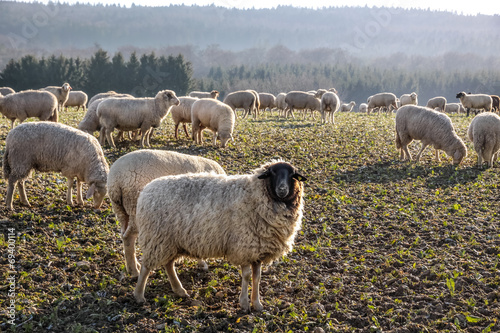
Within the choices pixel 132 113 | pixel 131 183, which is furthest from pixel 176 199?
pixel 132 113

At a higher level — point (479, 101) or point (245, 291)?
point (479, 101)

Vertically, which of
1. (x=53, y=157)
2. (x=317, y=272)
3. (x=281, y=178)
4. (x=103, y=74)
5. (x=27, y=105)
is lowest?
(x=317, y=272)

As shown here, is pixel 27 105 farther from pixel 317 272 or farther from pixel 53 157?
pixel 317 272

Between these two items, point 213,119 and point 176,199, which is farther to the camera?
point 213,119

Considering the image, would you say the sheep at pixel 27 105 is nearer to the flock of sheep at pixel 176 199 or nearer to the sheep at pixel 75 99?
the flock of sheep at pixel 176 199

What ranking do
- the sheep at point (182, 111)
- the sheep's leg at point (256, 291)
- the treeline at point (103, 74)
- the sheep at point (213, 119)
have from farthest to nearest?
1. the treeline at point (103, 74)
2. the sheep at point (182, 111)
3. the sheep at point (213, 119)
4. the sheep's leg at point (256, 291)

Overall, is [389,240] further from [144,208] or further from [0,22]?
[0,22]

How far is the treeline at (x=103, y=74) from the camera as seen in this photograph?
57844 millimetres

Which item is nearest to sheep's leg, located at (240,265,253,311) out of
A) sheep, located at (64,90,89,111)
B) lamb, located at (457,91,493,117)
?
lamb, located at (457,91,493,117)

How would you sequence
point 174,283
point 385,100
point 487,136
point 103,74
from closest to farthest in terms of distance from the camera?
1. point 174,283
2. point 487,136
3. point 385,100
4. point 103,74

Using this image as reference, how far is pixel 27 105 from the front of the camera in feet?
58.1

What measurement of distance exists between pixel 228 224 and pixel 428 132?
12.1 metres

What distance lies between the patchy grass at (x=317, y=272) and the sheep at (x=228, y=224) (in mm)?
659

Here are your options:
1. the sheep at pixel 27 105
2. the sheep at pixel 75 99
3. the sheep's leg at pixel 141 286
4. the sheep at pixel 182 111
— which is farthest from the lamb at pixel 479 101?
the sheep's leg at pixel 141 286
